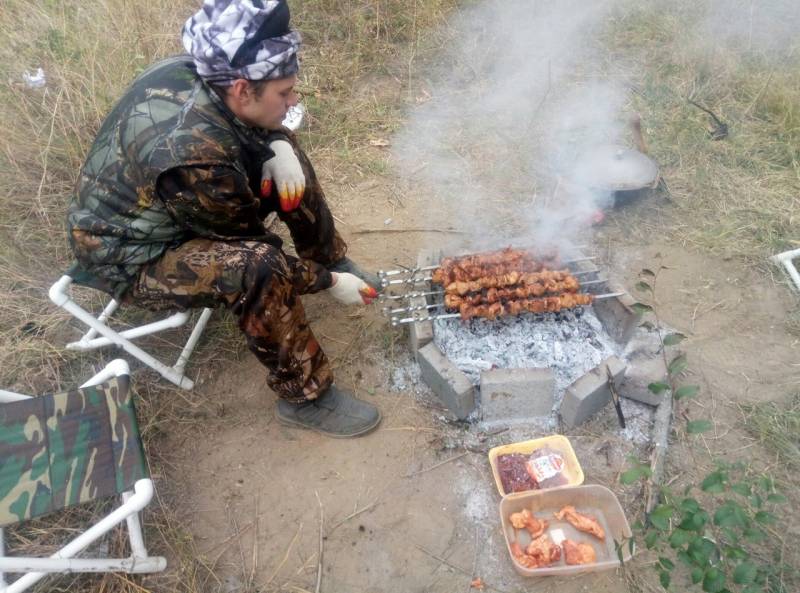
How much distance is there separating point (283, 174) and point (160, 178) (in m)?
0.92

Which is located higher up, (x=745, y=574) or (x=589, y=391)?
(x=745, y=574)

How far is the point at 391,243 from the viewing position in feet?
15.3

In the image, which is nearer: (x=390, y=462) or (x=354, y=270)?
(x=390, y=462)

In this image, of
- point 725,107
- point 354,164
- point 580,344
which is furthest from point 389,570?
point 725,107

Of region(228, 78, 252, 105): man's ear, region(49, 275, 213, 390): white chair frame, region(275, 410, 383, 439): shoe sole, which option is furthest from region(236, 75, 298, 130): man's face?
region(275, 410, 383, 439): shoe sole

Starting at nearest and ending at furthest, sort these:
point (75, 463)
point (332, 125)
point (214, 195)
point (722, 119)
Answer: point (75, 463), point (214, 195), point (722, 119), point (332, 125)

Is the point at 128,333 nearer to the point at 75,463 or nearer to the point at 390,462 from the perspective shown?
the point at 75,463

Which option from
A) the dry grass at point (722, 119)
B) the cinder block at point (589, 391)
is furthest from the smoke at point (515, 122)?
the cinder block at point (589, 391)

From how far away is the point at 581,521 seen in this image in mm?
2797

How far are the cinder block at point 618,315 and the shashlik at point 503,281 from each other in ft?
1.19

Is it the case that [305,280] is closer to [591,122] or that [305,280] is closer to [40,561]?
[40,561]

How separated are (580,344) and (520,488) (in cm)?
107

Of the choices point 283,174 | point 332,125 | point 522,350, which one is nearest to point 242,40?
point 283,174

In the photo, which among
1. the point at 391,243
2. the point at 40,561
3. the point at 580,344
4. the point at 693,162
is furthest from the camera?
the point at 693,162
